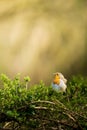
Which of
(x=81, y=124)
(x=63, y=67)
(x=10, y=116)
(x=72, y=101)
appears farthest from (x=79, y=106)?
(x=63, y=67)

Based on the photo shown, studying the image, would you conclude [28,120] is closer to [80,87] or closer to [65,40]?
[80,87]

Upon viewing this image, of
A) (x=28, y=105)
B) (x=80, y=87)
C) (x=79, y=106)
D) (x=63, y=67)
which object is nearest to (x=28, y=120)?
(x=28, y=105)

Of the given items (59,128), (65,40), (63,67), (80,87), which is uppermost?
(65,40)

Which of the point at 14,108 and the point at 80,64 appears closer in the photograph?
the point at 14,108

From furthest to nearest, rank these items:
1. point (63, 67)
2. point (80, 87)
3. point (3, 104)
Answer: point (63, 67)
point (80, 87)
point (3, 104)

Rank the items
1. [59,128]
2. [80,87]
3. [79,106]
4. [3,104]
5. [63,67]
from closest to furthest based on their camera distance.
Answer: [59,128], [3,104], [79,106], [80,87], [63,67]

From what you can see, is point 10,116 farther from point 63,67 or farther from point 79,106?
point 63,67

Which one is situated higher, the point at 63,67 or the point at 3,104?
the point at 63,67

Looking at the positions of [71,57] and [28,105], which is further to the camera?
[71,57]

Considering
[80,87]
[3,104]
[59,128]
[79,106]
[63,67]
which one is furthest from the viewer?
[63,67]
